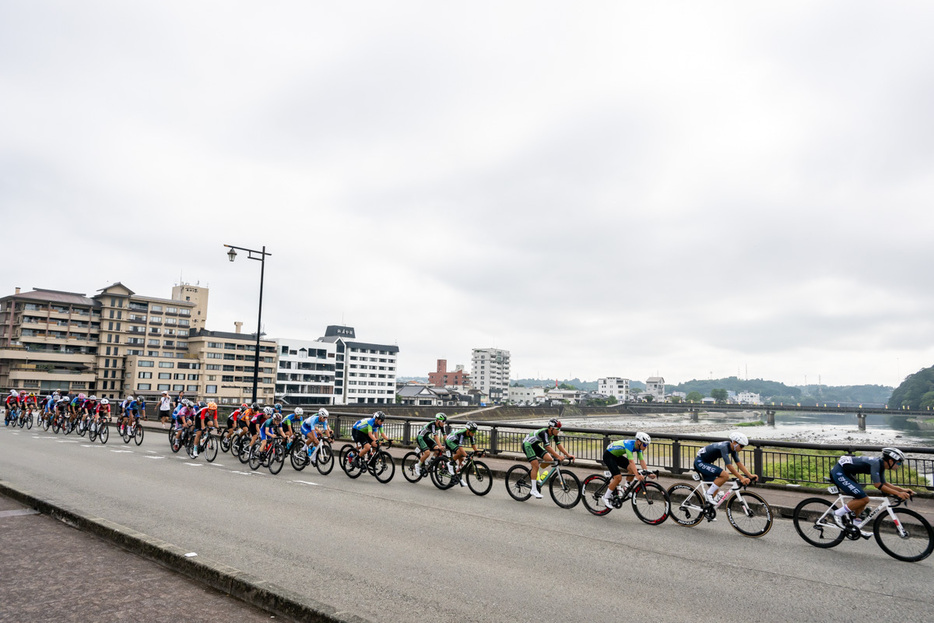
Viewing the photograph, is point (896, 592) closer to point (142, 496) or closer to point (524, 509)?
point (524, 509)

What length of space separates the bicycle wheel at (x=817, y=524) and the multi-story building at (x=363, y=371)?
109m

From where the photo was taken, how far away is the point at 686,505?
960cm

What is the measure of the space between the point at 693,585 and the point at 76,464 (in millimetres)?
15520

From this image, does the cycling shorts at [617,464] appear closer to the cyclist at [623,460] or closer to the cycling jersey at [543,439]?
the cyclist at [623,460]

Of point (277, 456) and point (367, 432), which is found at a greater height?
point (367, 432)

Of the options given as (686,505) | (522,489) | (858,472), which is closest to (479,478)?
(522,489)

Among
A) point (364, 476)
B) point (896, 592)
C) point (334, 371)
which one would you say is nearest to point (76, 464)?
point (364, 476)

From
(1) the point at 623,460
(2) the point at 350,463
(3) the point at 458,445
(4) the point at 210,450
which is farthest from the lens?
(4) the point at 210,450

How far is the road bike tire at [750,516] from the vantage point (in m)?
8.88

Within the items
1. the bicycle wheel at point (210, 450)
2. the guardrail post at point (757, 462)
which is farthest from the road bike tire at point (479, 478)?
the bicycle wheel at point (210, 450)

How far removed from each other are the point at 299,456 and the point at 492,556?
31.1 ft

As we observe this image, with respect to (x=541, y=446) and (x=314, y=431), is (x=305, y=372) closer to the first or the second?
(x=314, y=431)

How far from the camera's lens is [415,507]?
34.5 feet

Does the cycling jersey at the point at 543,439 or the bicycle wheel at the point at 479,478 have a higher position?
the cycling jersey at the point at 543,439
